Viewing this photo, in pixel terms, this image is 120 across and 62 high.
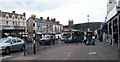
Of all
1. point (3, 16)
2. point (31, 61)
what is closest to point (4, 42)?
point (31, 61)

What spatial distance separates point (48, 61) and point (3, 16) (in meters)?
65.9

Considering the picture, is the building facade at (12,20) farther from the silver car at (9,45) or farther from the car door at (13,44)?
the car door at (13,44)

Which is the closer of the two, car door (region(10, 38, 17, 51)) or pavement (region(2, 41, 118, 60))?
pavement (region(2, 41, 118, 60))

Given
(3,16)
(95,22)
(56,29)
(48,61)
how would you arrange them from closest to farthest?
(48,61) → (3,16) → (95,22) → (56,29)

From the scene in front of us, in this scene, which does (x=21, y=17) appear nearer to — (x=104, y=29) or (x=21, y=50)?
(x=104, y=29)

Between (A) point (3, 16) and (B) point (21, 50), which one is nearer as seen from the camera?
(B) point (21, 50)

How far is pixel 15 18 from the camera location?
287 ft

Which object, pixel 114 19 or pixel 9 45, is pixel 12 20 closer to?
pixel 114 19

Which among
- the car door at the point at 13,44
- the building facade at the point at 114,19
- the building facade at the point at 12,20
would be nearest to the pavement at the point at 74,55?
the car door at the point at 13,44

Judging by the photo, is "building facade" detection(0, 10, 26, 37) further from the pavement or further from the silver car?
the pavement

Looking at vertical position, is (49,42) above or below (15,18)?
below

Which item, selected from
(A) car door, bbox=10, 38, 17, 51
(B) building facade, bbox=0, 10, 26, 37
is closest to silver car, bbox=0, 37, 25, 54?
(A) car door, bbox=10, 38, 17, 51

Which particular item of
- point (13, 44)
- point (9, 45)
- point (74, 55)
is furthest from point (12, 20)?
point (74, 55)

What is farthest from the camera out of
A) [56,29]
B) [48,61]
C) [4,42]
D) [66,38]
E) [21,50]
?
[56,29]
